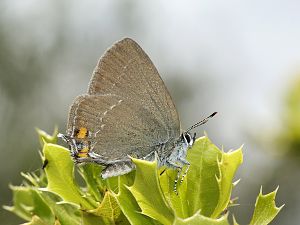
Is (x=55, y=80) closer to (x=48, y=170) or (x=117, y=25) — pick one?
(x=117, y=25)

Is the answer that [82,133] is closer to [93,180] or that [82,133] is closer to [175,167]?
[93,180]

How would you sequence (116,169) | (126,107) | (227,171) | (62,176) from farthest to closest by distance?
1. (126,107)
2. (116,169)
3. (62,176)
4. (227,171)

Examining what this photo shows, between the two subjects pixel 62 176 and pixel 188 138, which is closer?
pixel 62 176

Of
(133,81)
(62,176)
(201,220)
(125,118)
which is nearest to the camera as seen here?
(201,220)

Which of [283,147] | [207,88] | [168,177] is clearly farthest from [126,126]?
[207,88]

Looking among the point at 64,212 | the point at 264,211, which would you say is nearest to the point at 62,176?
the point at 64,212

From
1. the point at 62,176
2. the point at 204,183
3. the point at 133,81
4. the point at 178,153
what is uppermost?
the point at 133,81

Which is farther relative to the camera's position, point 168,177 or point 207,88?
point 207,88
